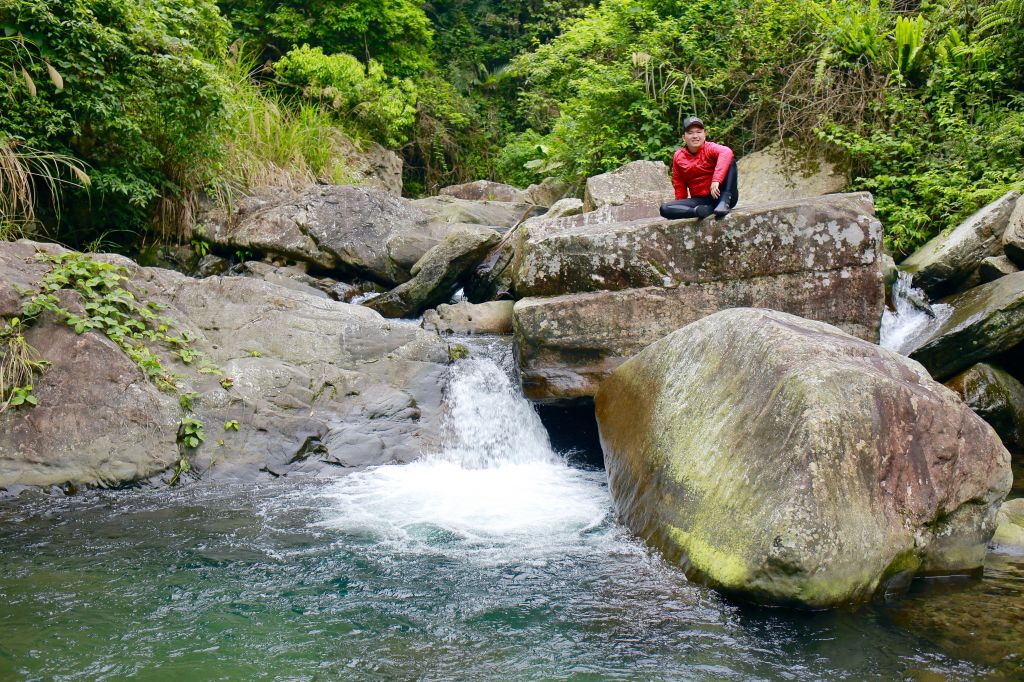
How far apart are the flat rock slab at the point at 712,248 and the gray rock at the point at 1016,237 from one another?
1.52 metres

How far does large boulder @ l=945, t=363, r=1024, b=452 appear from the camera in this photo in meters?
6.46

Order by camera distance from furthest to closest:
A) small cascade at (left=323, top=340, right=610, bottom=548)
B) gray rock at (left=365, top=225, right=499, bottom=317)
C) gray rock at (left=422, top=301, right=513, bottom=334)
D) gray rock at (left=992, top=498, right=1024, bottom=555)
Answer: gray rock at (left=365, top=225, right=499, bottom=317)
gray rock at (left=422, top=301, right=513, bottom=334)
small cascade at (left=323, top=340, right=610, bottom=548)
gray rock at (left=992, top=498, right=1024, bottom=555)

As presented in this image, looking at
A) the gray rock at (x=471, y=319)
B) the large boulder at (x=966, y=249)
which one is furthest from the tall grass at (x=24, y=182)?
the large boulder at (x=966, y=249)

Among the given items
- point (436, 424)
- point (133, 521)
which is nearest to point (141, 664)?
point (133, 521)

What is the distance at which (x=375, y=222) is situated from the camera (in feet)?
37.5

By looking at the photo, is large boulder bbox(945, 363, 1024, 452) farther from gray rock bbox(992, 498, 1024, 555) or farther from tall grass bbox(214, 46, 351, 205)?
tall grass bbox(214, 46, 351, 205)

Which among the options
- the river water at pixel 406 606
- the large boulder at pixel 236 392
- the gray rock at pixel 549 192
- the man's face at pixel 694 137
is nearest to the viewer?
the river water at pixel 406 606

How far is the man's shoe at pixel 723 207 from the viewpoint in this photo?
6723mm

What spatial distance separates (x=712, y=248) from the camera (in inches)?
268

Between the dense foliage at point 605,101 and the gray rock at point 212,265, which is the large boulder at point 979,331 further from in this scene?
the gray rock at point 212,265

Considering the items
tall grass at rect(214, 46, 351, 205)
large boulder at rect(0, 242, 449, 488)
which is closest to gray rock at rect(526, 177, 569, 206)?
tall grass at rect(214, 46, 351, 205)

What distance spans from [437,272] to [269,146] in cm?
515

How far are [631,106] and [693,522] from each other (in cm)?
929

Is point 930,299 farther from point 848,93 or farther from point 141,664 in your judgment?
point 141,664
